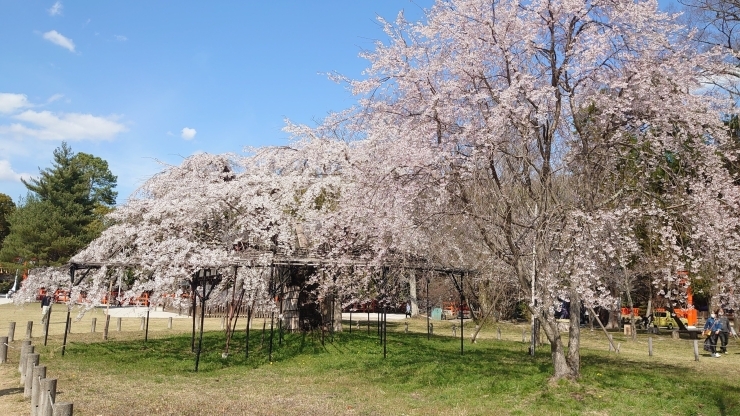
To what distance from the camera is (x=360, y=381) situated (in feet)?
39.7

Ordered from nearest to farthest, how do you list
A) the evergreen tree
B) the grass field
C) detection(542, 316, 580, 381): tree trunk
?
the grass field < detection(542, 316, 580, 381): tree trunk < the evergreen tree

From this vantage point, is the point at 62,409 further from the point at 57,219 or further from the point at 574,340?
the point at 57,219

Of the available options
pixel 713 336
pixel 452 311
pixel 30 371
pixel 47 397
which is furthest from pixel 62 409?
pixel 452 311

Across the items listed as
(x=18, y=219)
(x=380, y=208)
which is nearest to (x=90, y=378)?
(x=380, y=208)

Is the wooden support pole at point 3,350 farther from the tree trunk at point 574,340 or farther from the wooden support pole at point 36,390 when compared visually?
the tree trunk at point 574,340

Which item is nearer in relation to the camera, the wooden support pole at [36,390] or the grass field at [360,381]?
the wooden support pole at [36,390]

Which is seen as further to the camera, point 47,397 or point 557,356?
point 557,356

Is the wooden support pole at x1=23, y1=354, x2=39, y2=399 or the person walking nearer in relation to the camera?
the wooden support pole at x1=23, y1=354, x2=39, y2=399

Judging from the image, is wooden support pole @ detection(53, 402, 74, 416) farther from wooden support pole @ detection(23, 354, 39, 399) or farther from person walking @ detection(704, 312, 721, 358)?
person walking @ detection(704, 312, 721, 358)

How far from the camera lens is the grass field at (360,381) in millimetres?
9609

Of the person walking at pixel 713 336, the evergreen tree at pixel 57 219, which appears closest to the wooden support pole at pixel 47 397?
the person walking at pixel 713 336

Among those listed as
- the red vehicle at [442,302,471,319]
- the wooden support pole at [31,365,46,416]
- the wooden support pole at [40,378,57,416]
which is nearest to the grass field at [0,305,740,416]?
the wooden support pole at [31,365,46,416]

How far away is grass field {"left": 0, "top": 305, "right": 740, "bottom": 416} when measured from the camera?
9.61 m

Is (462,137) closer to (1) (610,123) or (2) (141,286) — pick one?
(1) (610,123)
